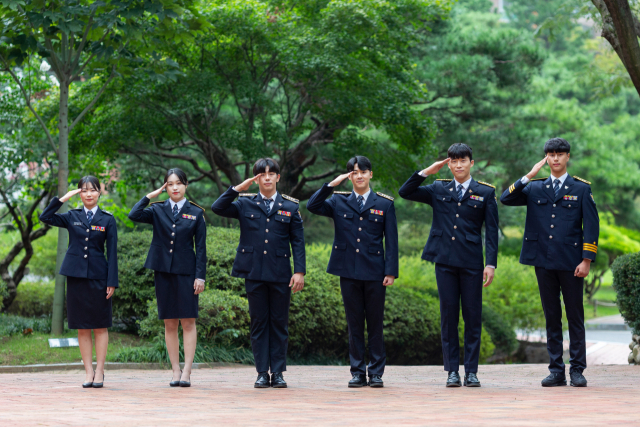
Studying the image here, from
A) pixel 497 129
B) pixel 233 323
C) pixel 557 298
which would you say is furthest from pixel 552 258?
pixel 497 129

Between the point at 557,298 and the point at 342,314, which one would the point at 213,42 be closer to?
the point at 342,314

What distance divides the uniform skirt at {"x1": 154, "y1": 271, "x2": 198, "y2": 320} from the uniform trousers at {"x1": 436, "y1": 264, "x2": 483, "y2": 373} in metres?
2.20

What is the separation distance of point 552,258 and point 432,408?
2089 mm

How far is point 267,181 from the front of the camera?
19.9 feet

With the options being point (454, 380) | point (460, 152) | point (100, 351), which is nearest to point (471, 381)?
point (454, 380)

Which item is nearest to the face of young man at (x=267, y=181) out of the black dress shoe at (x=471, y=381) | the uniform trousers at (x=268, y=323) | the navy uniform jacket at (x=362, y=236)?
the navy uniform jacket at (x=362, y=236)

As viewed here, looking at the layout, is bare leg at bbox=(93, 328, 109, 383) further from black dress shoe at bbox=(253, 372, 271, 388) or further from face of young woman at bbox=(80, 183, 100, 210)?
black dress shoe at bbox=(253, 372, 271, 388)

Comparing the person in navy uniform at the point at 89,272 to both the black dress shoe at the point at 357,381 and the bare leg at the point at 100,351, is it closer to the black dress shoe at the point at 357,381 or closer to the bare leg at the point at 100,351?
the bare leg at the point at 100,351

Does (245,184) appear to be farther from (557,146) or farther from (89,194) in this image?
(557,146)

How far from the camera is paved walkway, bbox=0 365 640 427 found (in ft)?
13.2

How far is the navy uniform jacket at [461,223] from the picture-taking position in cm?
595

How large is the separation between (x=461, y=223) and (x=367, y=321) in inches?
46.9

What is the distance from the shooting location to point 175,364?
20.2 ft

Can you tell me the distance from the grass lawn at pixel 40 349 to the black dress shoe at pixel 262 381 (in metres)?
3.06
